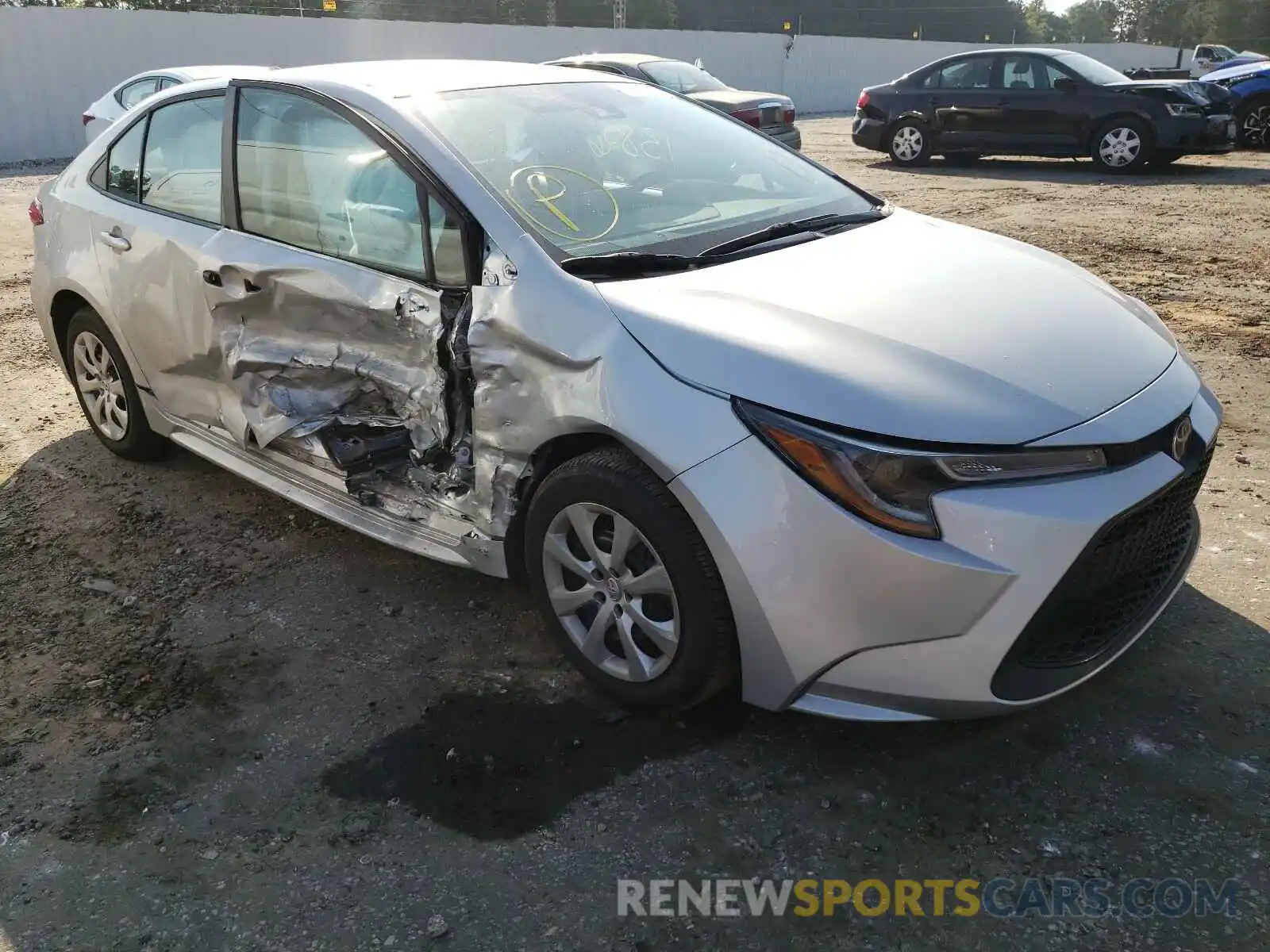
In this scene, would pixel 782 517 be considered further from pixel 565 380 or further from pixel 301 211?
pixel 301 211

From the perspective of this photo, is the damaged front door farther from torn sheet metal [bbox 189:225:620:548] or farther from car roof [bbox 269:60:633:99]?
car roof [bbox 269:60:633:99]

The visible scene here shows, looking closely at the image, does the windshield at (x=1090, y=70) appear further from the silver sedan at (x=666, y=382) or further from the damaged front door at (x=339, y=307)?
the damaged front door at (x=339, y=307)

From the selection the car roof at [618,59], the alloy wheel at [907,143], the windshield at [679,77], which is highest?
the car roof at [618,59]

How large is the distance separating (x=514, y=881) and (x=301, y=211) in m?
2.30

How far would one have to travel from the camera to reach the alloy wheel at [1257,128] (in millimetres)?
14562

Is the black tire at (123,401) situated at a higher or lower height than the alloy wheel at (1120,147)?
lower

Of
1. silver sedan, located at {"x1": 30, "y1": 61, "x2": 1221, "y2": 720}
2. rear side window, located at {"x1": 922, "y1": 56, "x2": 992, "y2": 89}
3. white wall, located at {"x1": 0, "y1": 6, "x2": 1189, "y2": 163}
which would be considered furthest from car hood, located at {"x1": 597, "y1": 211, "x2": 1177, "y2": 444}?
white wall, located at {"x1": 0, "y1": 6, "x2": 1189, "y2": 163}

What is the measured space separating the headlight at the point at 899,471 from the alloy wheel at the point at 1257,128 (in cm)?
1534

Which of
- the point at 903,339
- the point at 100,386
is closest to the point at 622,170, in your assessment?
the point at 903,339

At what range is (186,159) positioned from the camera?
13.3 feet

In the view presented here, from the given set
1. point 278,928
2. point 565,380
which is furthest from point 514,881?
point 565,380

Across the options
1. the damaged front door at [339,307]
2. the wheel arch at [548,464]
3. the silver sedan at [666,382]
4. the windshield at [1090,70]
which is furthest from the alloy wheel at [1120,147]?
the wheel arch at [548,464]

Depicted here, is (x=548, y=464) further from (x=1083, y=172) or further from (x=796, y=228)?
(x=1083, y=172)

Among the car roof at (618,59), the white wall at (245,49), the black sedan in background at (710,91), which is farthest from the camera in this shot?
the white wall at (245,49)
